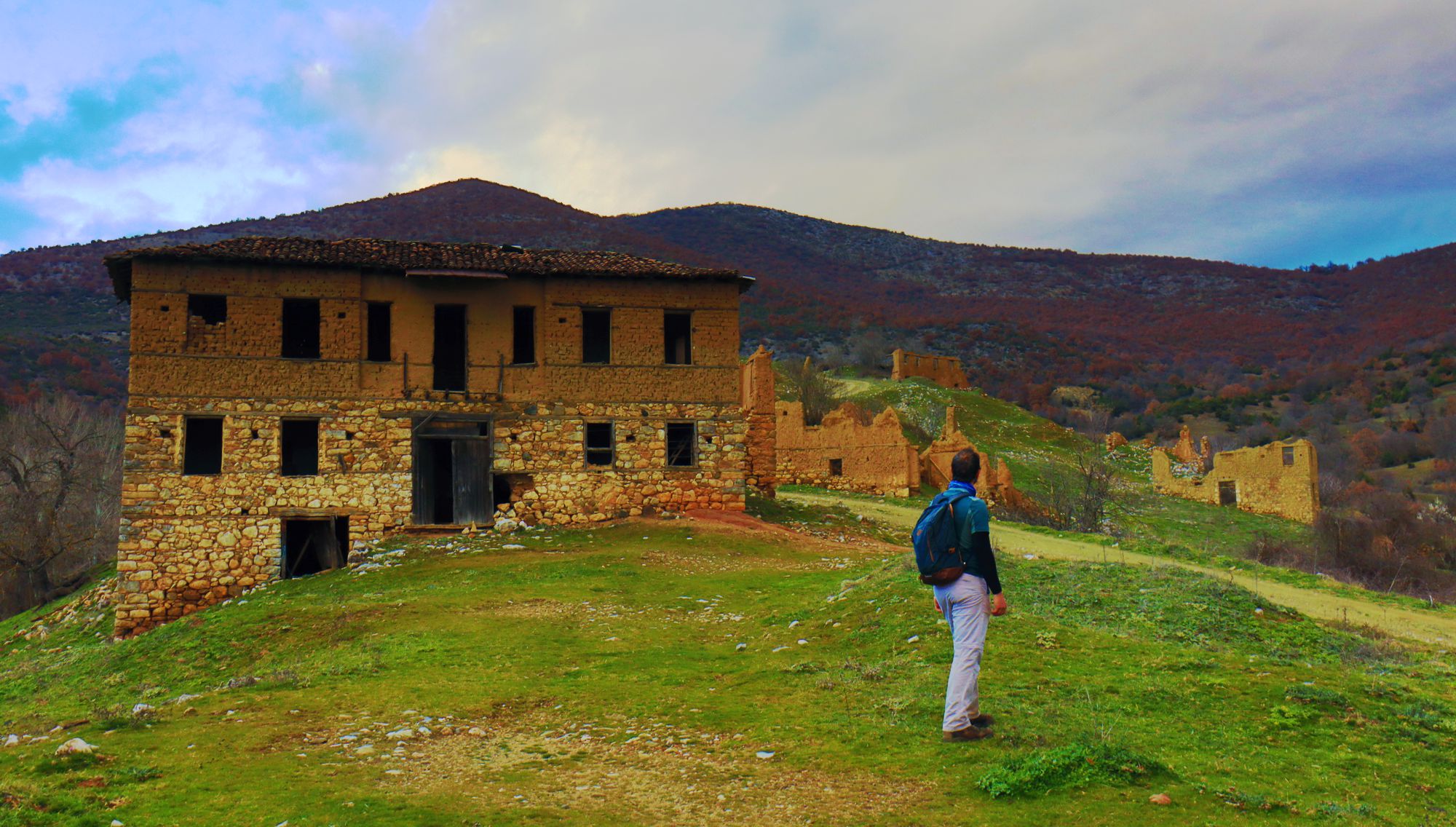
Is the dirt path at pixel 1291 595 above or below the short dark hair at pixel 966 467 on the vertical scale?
below

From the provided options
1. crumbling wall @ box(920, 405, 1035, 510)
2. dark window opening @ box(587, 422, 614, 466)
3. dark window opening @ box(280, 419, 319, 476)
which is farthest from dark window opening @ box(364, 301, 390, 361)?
crumbling wall @ box(920, 405, 1035, 510)

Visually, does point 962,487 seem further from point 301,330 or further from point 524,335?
point 301,330

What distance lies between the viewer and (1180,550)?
21641 millimetres

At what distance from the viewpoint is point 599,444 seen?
79.7 ft

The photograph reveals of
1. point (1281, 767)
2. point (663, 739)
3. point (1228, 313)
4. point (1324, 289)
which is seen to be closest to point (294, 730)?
point (663, 739)

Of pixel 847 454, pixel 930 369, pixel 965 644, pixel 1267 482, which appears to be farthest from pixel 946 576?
pixel 930 369

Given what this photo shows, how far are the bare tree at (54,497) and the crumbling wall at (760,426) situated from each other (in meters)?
22.2

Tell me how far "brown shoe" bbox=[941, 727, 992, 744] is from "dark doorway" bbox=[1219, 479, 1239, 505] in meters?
39.2

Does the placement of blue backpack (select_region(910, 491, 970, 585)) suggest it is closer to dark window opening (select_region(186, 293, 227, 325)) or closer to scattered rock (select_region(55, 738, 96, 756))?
scattered rock (select_region(55, 738, 96, 756))

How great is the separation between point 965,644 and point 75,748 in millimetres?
6485

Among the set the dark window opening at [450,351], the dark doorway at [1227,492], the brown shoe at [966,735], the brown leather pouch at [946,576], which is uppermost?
the dark window opening at [450,351]

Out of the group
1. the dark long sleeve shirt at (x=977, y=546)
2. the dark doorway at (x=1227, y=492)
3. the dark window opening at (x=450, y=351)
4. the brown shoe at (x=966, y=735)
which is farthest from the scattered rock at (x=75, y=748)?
the dark doorway at (x=1227, y=492)

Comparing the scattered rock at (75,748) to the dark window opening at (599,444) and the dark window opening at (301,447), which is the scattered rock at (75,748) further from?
the dark window opening at (599,444)

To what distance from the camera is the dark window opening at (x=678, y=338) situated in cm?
2519
